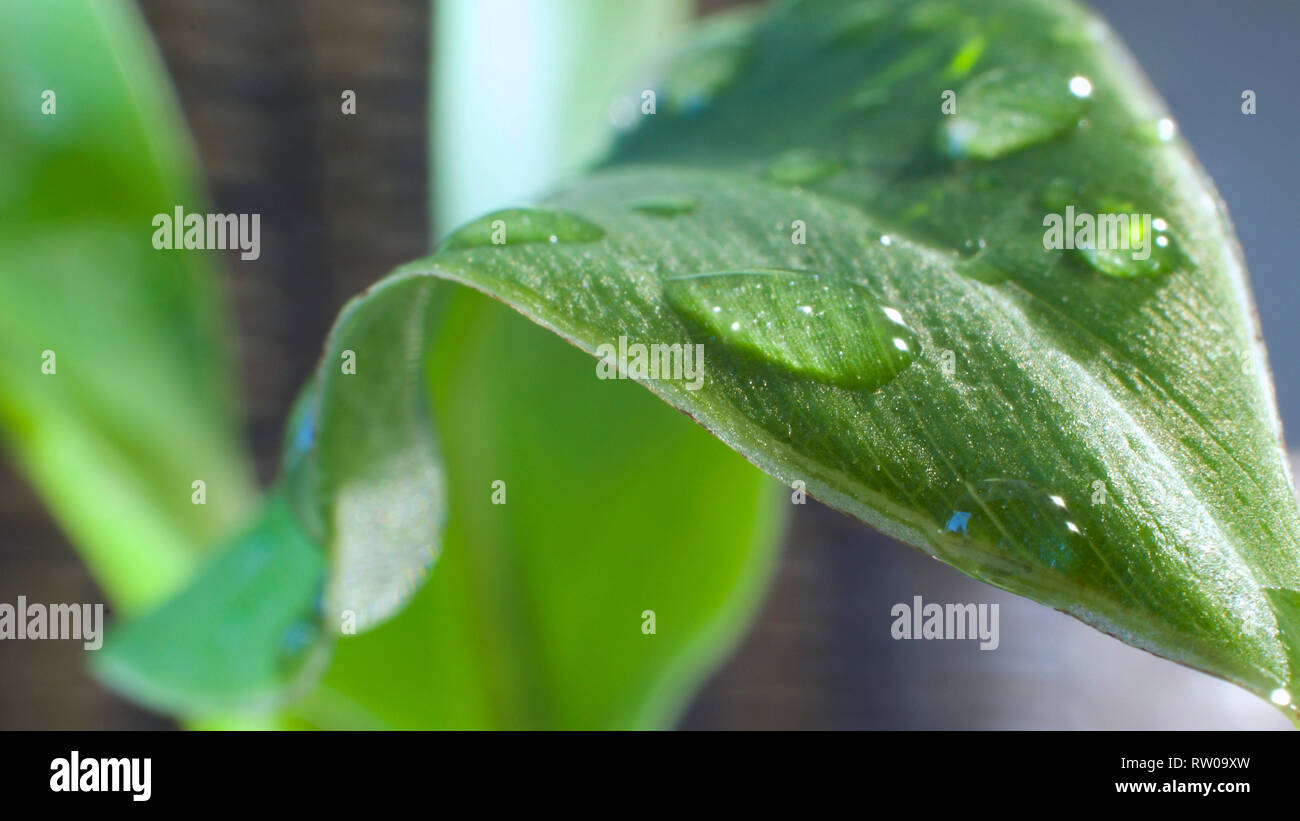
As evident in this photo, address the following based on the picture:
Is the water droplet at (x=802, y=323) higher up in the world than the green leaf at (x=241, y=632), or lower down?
higher up

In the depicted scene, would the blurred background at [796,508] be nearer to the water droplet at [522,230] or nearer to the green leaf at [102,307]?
the green leaf at [102,307]

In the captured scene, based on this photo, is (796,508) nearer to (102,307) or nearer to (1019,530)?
(102,307)

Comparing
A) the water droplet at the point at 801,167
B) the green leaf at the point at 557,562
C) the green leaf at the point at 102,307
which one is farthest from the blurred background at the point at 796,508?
the water droplet at the point at 801,167

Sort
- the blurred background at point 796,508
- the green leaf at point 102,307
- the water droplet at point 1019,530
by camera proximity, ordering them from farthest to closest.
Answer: the blurred background at point 796,508 → the green leaf at point 102,307 → the water droplet at point 1019,530

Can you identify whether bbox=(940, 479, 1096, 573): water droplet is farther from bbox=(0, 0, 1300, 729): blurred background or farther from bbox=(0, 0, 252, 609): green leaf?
bbox=(0, 0, 1300, 729): blurred background

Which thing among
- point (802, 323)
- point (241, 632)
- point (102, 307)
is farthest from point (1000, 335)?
point (102, 307)
